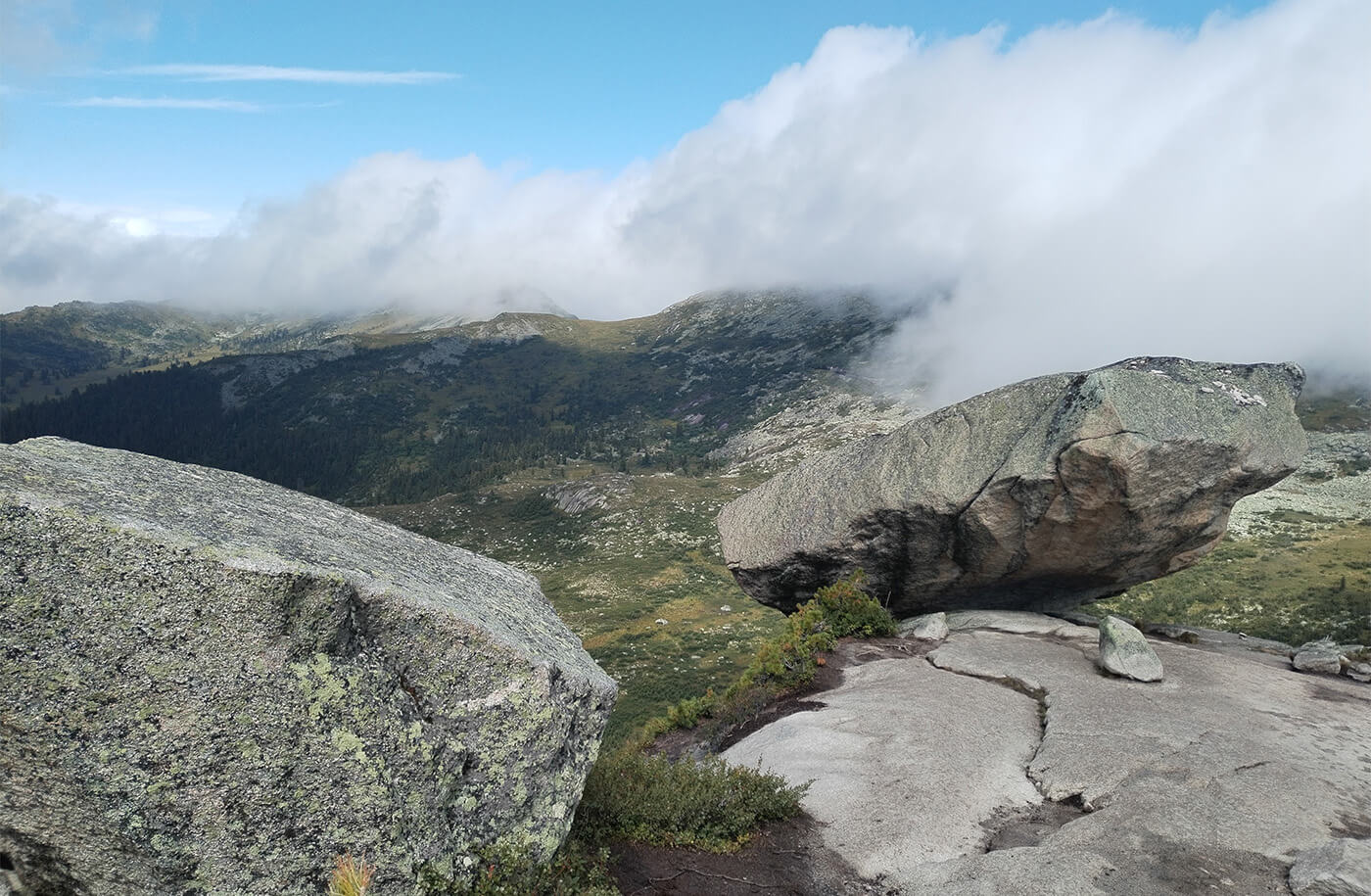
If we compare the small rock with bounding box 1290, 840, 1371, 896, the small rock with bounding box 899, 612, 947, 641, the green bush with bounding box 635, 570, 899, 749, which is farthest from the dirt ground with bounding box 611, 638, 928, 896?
the small rock with bounding box 899, 612, 947, 641

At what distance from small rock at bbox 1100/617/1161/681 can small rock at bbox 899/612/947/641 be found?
5113 mm

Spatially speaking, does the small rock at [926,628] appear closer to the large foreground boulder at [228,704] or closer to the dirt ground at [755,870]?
the dirt ground at [755,870]

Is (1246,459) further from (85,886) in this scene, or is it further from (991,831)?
(85,886)

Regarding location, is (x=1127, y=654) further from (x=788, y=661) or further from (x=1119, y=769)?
(x=788, y=661)

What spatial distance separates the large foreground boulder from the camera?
5.77m

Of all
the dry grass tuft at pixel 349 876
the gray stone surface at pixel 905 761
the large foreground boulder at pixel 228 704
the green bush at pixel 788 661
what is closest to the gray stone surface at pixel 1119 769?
the gray stone surface at pixel 905 761

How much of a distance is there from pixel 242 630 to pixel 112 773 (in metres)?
1.46

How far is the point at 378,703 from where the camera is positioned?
22.5 ft

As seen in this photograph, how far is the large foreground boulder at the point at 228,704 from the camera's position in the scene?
5.77 meters

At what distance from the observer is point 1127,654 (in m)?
16.9

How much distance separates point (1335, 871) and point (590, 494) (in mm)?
136743

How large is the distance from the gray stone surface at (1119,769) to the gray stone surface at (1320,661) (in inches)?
15.7

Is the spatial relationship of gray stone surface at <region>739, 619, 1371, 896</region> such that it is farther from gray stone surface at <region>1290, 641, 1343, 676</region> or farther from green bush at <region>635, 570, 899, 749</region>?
green bush at <region>635, 570, 899, 749</region>

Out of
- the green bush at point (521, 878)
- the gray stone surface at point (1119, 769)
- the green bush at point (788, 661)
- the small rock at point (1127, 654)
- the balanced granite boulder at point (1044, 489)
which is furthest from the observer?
the balanced granite boulder at point (1044, 489)
